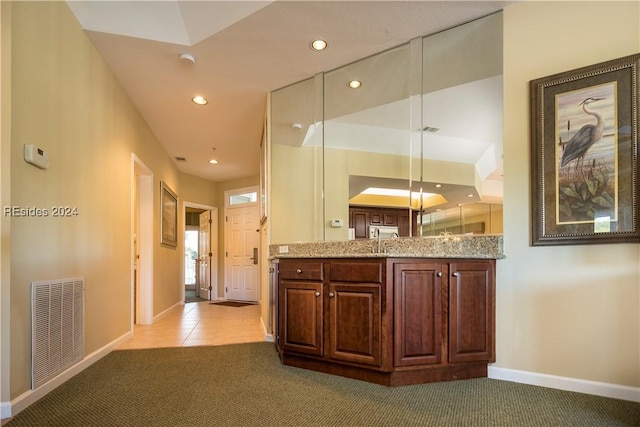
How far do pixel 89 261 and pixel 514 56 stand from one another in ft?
11.9

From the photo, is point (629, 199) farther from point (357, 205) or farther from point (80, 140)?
point (80, 140)

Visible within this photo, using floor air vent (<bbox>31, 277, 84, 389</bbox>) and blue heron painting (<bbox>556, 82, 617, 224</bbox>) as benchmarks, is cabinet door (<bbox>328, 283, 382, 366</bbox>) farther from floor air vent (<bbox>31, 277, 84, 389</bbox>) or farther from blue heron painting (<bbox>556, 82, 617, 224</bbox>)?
floor air vent (<bbox>31, 277, 84, 389</bbox>)

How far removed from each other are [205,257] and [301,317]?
594 centimetres

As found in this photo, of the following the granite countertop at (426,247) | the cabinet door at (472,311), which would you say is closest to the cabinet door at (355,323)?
the granite countertop at (426,247)

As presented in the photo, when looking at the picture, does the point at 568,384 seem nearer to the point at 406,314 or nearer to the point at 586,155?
the point at 406,314

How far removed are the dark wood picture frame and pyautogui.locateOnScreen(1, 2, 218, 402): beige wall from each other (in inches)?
59.0

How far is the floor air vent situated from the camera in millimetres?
2184

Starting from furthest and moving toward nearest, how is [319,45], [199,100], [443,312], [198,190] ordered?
[198,190]
[199,100]
[319,45]
[443,312]

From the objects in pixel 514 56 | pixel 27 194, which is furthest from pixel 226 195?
pixel 514 56

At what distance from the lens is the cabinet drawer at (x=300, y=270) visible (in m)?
2.76

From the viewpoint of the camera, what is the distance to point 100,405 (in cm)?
214

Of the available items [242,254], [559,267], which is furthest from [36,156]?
[242,254]

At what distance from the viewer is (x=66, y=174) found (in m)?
2.57

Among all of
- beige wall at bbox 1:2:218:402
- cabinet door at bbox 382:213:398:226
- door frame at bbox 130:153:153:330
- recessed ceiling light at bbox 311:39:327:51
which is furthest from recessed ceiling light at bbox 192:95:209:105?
cabinet door at bbox 382:213:398:226
